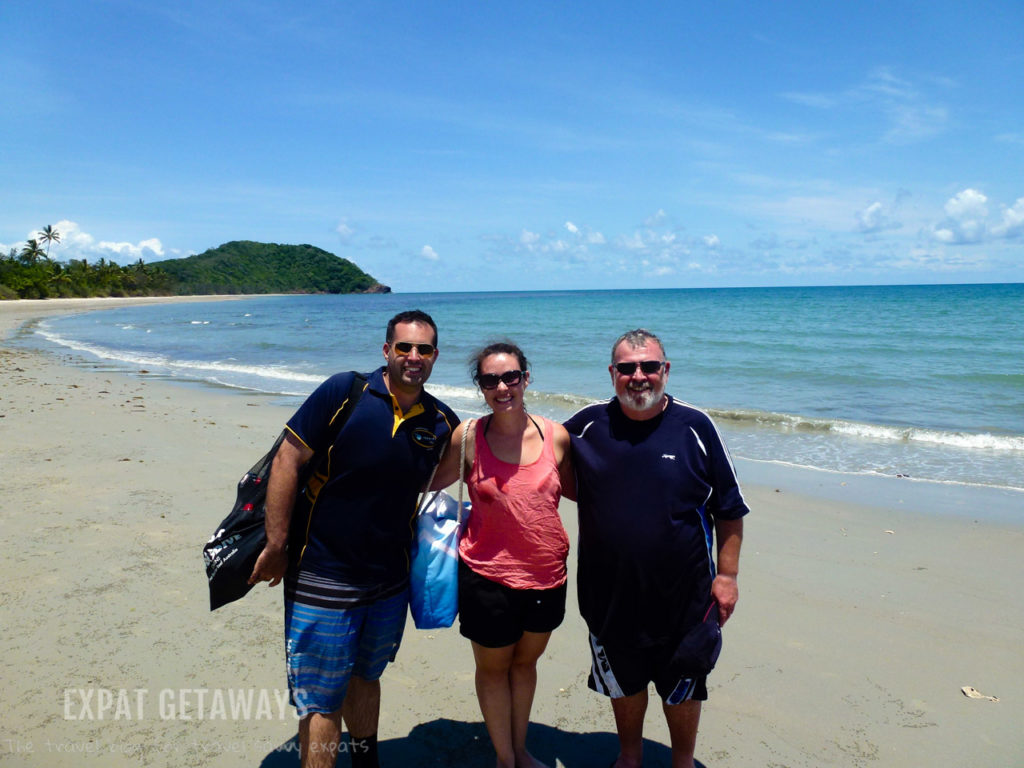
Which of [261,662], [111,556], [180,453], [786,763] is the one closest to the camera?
[786,763]

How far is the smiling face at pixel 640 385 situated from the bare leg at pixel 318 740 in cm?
169

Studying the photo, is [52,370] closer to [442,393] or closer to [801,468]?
[442,393]

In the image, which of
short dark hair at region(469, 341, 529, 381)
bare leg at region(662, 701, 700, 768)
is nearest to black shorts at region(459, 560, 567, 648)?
bare leg at region(662, 701, 700, 768)

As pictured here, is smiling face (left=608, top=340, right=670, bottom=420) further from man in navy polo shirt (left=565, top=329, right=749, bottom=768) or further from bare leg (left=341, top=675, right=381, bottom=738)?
bare leg (left=341, top=675, right=381, bottom=738)

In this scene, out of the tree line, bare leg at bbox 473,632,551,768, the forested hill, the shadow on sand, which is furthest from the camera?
the forested hill

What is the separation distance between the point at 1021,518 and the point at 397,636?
6740 mm

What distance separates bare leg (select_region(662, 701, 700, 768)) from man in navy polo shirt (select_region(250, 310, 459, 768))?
124 cm

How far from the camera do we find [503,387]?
2.79 m

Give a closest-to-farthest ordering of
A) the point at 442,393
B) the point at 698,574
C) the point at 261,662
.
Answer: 1. the point at 698,574
2. the point at 261,662
3. the point at 442,393

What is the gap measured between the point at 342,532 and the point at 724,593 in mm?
1555

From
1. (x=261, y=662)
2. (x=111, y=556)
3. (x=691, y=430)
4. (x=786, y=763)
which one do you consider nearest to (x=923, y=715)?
(x=786, y=763)

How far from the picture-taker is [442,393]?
14.8m

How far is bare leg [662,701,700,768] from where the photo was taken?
2781 millimetres

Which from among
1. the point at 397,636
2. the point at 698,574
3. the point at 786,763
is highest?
the point at 698,574
